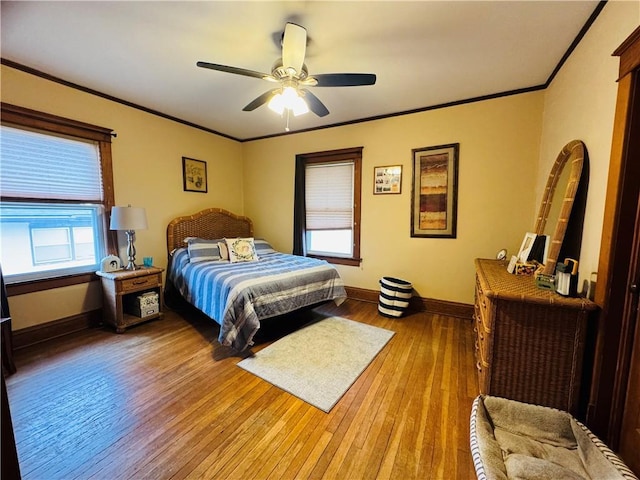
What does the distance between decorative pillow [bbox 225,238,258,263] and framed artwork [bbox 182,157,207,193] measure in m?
1.04

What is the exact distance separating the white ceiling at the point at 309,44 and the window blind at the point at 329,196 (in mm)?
1212

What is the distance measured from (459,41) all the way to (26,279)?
4406 mm

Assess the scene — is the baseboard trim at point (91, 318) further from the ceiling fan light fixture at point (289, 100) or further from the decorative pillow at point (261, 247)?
the ceiling fan light fixture at point (289, 100)

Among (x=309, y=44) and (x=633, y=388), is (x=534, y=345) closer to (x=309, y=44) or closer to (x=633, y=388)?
(x=633, y=388)

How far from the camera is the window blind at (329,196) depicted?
4121 millimetres

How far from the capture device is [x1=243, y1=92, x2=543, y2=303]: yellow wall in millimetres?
3029

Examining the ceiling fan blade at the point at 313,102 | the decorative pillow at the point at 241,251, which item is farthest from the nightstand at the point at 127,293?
the ceiling fan blade at the point at 313,102

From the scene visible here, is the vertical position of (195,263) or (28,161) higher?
(28,161)

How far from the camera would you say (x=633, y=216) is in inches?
55.6

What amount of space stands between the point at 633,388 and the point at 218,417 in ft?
7.63

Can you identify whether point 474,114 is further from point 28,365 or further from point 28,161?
point 28,365

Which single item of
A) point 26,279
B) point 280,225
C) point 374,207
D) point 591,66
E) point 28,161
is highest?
point 591,66

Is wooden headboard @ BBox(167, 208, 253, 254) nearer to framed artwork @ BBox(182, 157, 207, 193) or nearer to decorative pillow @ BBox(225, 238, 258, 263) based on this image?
framed artwork @ BBox(182, 157, 207, 193)

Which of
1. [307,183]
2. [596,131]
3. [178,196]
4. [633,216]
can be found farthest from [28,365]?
[596,131]
